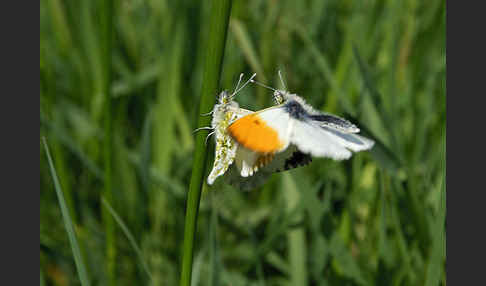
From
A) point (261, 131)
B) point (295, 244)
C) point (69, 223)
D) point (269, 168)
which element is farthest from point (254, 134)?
point (295, 244)

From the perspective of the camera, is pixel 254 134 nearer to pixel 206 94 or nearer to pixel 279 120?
pixel 279 120

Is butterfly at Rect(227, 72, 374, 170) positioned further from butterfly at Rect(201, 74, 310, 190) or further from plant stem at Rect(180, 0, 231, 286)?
plant stem at Rect(180, 0, 231, 286)

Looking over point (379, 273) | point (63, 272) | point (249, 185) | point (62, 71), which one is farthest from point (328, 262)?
point (62, 71)

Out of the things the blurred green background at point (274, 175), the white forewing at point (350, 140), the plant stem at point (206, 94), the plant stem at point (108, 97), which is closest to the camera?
the plant stem at point (206, 94)

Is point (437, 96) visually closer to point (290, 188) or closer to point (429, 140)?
point (429, 140)

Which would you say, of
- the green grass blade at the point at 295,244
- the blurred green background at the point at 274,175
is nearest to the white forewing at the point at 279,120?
the blurred green background at the point at 274,175

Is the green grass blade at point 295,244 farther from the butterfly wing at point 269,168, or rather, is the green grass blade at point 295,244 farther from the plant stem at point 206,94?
the plant stem at point 206,94

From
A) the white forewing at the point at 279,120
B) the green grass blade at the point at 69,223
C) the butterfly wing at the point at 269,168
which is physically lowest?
the green grass blade at the point at 69,223
